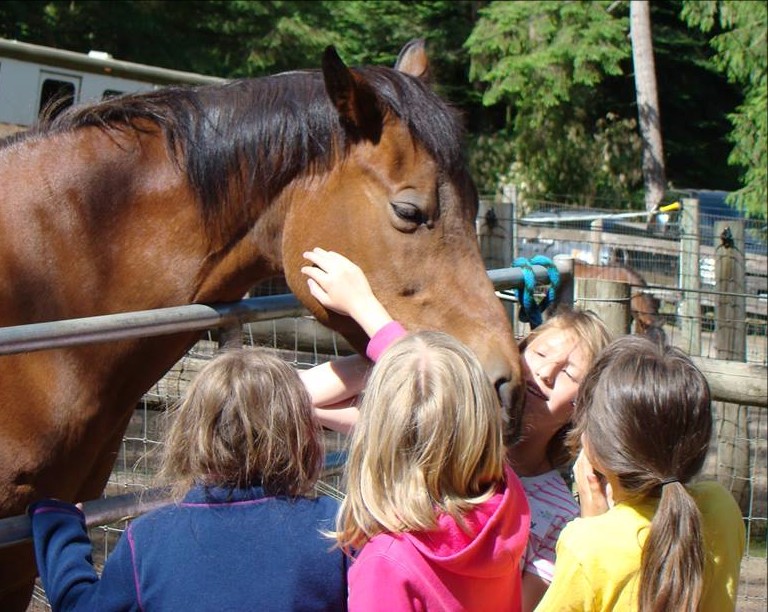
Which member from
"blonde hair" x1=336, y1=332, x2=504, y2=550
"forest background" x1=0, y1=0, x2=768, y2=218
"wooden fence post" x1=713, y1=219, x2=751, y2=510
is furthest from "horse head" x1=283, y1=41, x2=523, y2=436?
"forest background" x1=0, y1=0, x2=768, y2=218

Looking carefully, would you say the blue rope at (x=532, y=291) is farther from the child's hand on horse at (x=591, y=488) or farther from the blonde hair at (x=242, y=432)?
the blonde hair at (x=242, y=432)

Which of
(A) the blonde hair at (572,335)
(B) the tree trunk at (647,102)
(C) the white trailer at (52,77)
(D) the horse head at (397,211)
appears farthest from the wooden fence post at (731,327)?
(B) the tree trunk at (647,102)

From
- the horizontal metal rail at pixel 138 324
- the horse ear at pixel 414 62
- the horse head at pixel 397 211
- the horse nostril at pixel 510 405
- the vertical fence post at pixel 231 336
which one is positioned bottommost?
the horse nostril at pixel 510 405

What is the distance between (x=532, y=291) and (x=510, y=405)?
27.4 inches

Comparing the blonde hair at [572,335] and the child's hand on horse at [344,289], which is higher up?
the child's hand on horse at [344,289]

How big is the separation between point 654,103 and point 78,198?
773 inches

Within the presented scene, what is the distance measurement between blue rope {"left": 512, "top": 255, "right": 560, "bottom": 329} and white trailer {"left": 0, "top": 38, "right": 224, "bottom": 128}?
6.99m

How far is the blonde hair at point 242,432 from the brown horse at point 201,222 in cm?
74

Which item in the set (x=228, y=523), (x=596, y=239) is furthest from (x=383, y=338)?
(x=596, y=239)

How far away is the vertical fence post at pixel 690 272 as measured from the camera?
8.17m

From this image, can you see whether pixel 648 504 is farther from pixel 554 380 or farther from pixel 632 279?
pixel 632 279

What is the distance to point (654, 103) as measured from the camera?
2039 centimetres

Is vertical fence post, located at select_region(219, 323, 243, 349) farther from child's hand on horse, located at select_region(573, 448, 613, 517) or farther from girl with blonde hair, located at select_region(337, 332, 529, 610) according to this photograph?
child's hand on horse, located at select_region(573, 448, 613, 517)

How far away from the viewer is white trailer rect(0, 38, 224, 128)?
31.2 ft
